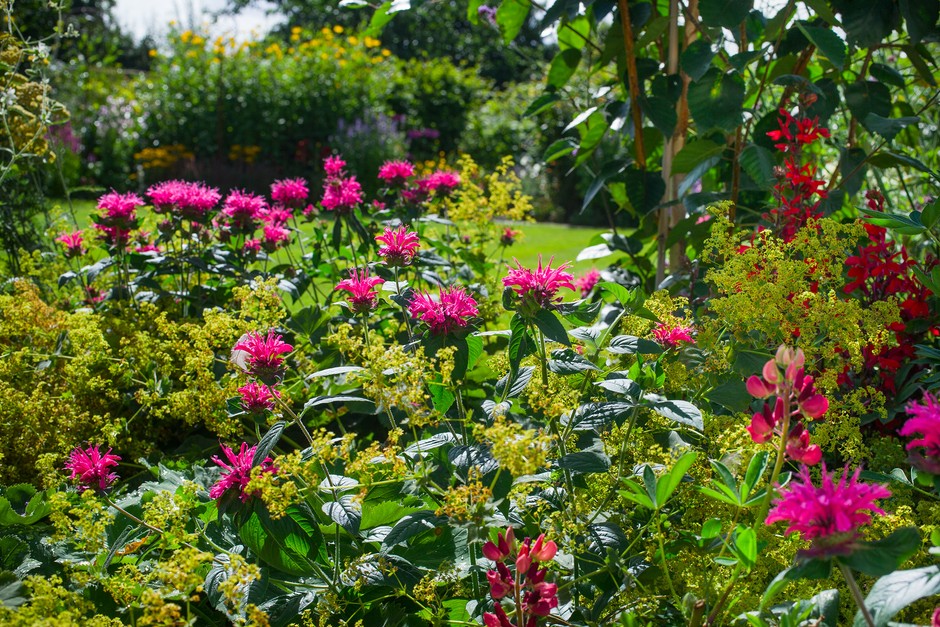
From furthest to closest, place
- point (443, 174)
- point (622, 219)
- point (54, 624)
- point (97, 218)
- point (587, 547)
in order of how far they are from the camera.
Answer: point (622, 219), point (443, 174), point (97, 218), point (587, 547), point (54, 624)

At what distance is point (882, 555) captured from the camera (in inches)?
31.3

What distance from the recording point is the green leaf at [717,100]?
2086mm

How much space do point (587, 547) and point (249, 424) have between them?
1122 mm

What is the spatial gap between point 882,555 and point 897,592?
94mm

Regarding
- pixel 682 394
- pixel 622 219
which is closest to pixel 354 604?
pixel 682 394

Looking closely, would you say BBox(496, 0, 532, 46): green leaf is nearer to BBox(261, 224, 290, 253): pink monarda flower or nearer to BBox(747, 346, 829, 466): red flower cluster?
BBox(261, 224, 290, 253): pink monarda flower

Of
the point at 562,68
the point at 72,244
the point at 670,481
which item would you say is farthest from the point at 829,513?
the point at 72,244

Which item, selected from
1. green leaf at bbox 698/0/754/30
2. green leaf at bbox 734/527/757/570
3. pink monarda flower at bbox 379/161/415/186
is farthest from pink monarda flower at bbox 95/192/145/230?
green leaf at bbox 734/527/757/570

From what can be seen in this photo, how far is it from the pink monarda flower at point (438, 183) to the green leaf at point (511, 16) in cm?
48

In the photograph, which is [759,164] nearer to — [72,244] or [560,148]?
[560,148]

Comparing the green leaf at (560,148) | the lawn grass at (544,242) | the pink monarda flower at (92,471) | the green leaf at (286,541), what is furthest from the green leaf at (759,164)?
the lawn grass at (544,242)

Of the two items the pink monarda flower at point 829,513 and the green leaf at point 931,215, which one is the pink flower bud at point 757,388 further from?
the green leaf at point 931,215

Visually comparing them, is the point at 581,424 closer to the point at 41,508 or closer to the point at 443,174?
the point at 41,508

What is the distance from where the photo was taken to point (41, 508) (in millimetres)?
1473
